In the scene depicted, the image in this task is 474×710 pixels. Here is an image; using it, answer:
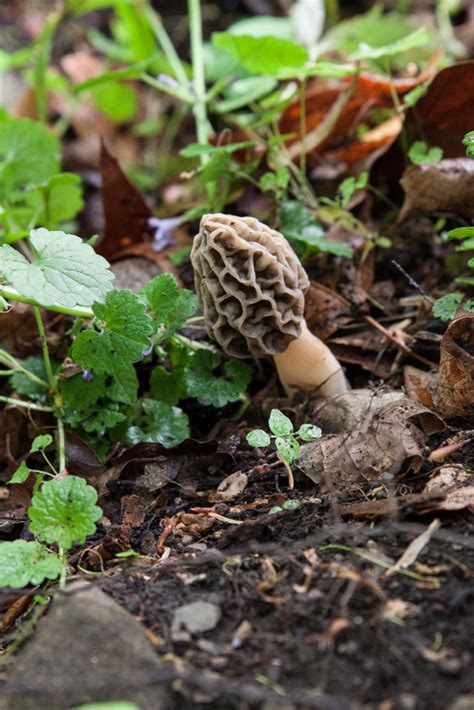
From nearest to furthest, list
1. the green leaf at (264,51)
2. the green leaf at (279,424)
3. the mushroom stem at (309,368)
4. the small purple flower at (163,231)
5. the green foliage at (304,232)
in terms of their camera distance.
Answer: the green leaf at (279,424) < the mushroom stem at (309,368) < the green foliage at (304,232) < the green leaf at (264,51) < the small purple flower at (163,231)

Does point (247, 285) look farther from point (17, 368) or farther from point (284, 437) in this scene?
point (17, 368)

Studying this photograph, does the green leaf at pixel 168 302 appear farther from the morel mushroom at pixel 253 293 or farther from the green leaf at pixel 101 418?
the green leaf at pixel 101 418

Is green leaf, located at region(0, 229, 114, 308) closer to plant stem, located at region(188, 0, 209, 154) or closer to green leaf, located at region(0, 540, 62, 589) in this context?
green leaf, located at region(0, 540, 62, 589)

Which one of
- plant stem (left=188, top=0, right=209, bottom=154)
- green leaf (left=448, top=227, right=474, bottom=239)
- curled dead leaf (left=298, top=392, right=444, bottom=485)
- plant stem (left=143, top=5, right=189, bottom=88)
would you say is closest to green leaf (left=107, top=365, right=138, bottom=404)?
curled dead leaf (left=298, top=392, right=444, bottom=485)

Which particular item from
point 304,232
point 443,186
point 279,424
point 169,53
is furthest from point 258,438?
point 169,53

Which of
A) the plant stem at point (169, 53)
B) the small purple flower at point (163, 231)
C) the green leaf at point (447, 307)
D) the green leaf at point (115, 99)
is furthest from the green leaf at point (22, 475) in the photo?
the green leaf at point (115, 99)

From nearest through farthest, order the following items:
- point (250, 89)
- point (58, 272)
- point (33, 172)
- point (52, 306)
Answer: point (58, 272)
point (52, 306)
point (33, 172)
point (250, 89)
